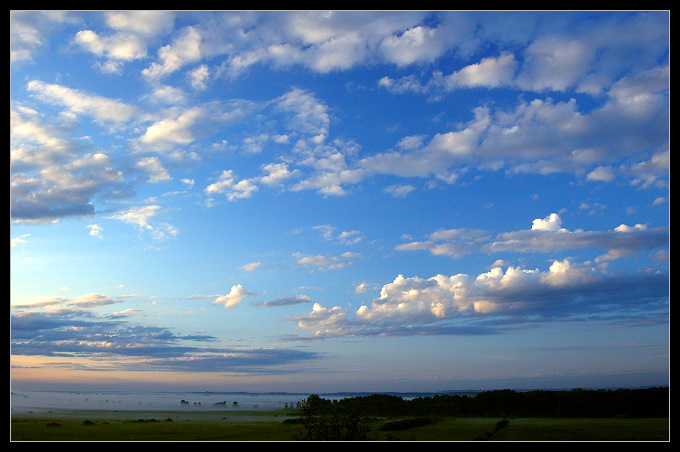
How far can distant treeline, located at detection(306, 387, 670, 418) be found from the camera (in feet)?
122

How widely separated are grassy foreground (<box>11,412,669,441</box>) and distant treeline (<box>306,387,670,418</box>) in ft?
5.37

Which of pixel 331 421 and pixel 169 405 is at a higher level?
pixel 331 421

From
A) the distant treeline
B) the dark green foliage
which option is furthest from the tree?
the distant treeline

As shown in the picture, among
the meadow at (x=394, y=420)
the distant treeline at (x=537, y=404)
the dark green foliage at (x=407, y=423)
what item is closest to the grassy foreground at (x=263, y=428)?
the meadow at (x=394, y=420)

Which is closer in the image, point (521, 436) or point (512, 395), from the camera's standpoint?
point (521, 436)

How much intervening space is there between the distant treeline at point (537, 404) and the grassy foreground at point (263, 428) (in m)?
1.64

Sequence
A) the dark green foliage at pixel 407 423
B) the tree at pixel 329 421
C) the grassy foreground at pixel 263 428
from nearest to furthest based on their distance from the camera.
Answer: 1. the tree at pixel 329 421
2. the grassy foreground at pixel 263 428
3. the dark green foliage at pixel 407 423

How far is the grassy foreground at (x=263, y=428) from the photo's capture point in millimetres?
26623

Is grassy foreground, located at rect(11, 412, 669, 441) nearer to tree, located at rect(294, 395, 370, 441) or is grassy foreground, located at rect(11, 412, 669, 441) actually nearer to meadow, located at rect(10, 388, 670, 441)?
meadow, located at rect(10, 388, 670, 441)

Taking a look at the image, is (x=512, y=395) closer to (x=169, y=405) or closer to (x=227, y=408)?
(x=227, y=408)

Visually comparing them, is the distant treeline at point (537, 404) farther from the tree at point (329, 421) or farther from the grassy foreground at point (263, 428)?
the tree at point (329, 421)

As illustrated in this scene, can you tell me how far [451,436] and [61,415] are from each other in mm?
25620
